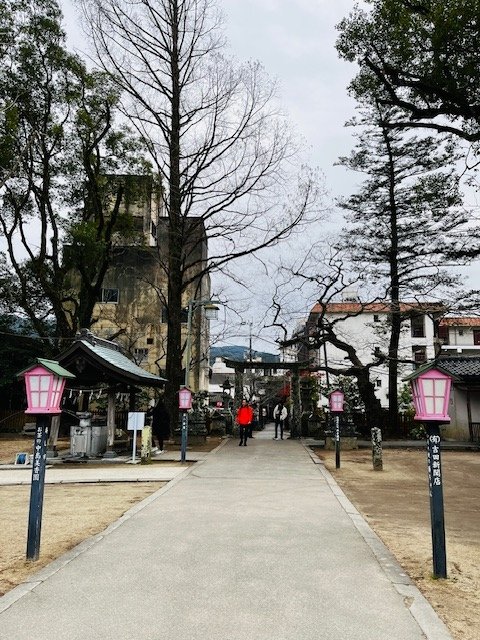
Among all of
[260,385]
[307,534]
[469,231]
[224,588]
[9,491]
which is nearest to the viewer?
[224,588]

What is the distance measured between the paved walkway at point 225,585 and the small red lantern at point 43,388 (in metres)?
1.63

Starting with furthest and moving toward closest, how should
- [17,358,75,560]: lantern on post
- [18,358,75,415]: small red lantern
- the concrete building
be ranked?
the concrete building → [18,358,75,415]: small red lantern → [17,358,75,560]: lantern on post

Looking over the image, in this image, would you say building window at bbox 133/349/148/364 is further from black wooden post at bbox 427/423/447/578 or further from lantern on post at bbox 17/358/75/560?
black wooden post at bbox 427/423/447/578

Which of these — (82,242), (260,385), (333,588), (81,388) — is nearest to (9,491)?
(81,388)

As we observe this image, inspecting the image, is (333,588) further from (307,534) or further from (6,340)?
(6,340)

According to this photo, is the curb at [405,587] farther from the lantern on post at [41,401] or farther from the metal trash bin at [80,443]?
the metal trash bin at [80,443]

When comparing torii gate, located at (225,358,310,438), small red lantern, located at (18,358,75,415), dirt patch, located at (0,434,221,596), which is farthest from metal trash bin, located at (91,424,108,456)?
small red lantern, located at (18,358,75,415)

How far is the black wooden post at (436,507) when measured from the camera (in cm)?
498

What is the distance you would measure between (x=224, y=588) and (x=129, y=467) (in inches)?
413

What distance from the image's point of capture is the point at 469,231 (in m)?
16.9

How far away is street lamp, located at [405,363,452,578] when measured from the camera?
507 centimetres

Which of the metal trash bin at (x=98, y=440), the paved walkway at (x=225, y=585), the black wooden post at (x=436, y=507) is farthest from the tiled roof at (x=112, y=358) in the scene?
the black wooden post at (x=436, y=507)

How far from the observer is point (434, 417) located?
5.34m

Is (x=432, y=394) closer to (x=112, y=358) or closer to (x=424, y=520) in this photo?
(x=424, y=520)
